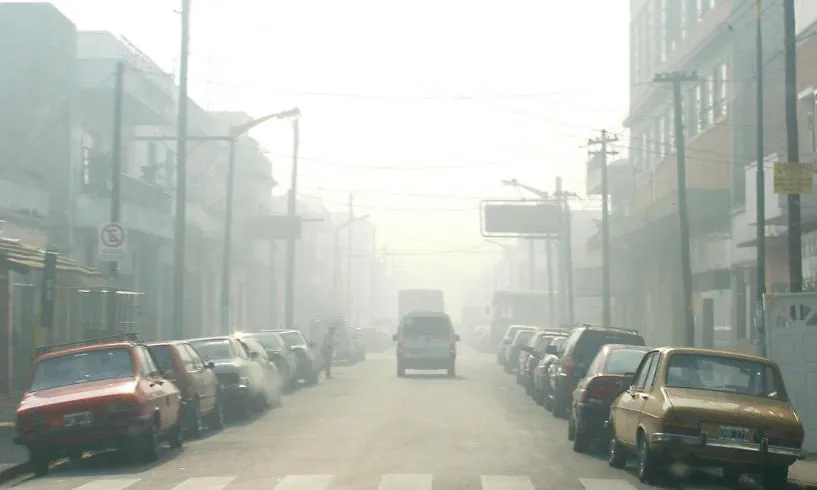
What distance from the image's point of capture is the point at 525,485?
14.6 meters

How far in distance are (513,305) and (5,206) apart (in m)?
45.6

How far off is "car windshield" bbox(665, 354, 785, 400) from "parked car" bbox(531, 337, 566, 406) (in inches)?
478

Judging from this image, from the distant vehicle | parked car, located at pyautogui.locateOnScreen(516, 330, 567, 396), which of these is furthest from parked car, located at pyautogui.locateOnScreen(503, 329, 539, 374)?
the distant vehicle

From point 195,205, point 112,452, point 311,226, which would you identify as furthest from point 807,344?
point 311,226

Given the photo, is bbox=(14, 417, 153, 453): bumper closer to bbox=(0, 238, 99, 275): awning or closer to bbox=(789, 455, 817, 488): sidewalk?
bbox=(789, 455, 817, 488): sidewalk

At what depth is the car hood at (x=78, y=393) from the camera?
1691 centimetres

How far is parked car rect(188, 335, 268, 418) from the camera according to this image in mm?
25391

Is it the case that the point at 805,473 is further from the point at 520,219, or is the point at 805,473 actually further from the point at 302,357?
the point at 520,219

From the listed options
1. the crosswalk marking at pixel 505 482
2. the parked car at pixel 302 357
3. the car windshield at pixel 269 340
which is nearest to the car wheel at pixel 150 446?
the crosswalk marking at pixel 505 482

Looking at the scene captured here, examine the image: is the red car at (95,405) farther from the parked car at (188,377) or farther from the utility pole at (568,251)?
the utility pole at (568,251)

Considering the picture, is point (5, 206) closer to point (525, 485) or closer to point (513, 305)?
point (525, 485)

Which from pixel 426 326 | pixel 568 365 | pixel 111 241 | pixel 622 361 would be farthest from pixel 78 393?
pixel 426 326

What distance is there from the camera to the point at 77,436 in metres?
16.7

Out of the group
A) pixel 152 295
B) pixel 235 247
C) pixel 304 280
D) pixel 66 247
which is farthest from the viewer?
pixel 304 280
